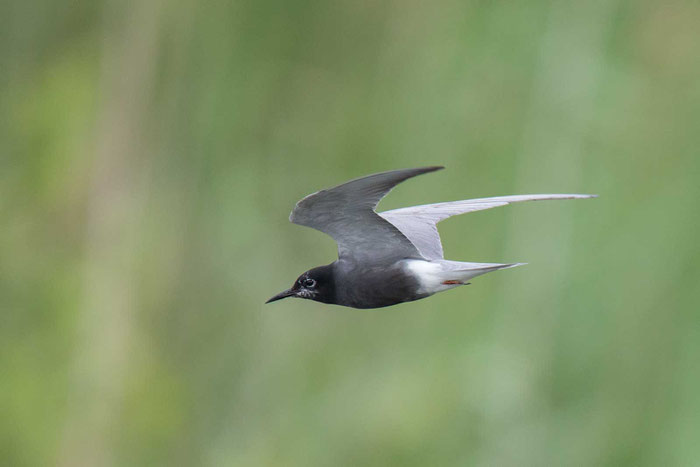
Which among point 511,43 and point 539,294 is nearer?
point 539,294

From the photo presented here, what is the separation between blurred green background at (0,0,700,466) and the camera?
3445 millimetres

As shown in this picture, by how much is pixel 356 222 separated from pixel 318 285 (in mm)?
97

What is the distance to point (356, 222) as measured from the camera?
1243 mm

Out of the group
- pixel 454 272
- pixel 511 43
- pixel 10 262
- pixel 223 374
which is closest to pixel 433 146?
pixel 511 43

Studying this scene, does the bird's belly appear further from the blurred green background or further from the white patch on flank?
the blurred green background

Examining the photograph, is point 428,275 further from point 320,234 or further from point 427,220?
point 320,234

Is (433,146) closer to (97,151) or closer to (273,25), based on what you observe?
(273,25)

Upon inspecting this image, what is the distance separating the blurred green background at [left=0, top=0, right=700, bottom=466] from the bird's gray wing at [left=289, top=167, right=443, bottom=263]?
201cm

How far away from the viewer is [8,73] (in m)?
4.69

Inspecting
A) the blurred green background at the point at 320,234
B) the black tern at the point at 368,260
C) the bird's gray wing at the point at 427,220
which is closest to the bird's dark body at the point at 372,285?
the black tern at the point at 368,260

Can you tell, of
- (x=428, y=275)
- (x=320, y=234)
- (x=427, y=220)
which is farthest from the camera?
(x=320, y=234)

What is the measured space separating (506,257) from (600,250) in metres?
0.50

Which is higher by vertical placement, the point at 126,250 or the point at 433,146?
the point at 433,146

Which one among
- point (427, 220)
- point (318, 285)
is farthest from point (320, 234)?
point (318, 285)
